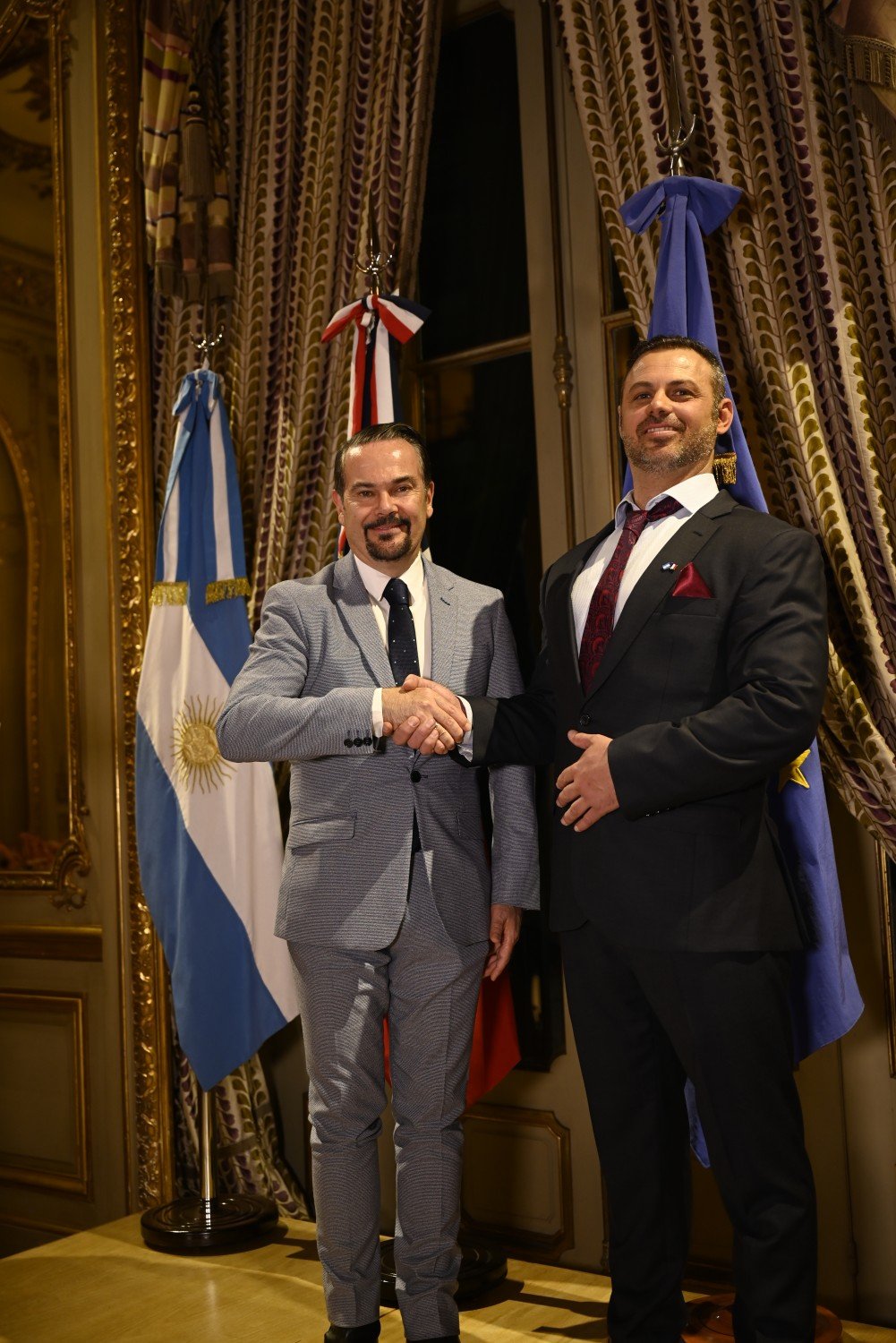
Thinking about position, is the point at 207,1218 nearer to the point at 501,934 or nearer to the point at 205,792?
the point at 205,792

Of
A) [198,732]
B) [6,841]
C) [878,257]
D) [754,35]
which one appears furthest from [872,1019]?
[6,841]

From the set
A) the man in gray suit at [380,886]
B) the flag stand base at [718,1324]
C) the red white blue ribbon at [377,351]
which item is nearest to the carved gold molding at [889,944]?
the flag stand base at [718,1324]

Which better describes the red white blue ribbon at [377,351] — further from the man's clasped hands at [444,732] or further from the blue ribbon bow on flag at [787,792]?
the man's clasped hands at [444,732]

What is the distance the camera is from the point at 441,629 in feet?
8.55

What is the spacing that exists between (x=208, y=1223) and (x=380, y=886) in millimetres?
1390

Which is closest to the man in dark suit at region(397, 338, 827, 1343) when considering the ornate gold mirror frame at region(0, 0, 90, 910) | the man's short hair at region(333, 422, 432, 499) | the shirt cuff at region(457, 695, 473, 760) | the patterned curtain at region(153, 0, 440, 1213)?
the shirt cuff at region(457, 695, 473, 760)

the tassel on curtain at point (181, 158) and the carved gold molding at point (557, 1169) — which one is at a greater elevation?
the tassel on curtain at point (181, 158)

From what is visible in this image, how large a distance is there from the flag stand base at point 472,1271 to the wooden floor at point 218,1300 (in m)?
0.03

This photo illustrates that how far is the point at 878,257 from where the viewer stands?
2629 millimetres

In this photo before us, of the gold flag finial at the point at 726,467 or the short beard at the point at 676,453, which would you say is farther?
the gold flag finial at the point at 726,467

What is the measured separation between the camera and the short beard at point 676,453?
230 centimetres

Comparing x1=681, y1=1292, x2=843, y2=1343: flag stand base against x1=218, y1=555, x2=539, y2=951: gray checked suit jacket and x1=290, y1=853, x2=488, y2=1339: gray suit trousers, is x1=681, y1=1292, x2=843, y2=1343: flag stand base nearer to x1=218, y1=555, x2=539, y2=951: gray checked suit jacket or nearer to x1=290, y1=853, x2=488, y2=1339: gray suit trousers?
x1=290, y1=853, x2=488, y2=1339: gray suit trousers

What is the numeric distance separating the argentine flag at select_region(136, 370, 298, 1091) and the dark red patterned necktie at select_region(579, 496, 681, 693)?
1.29 m

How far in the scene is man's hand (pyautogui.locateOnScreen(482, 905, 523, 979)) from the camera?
2.55m
